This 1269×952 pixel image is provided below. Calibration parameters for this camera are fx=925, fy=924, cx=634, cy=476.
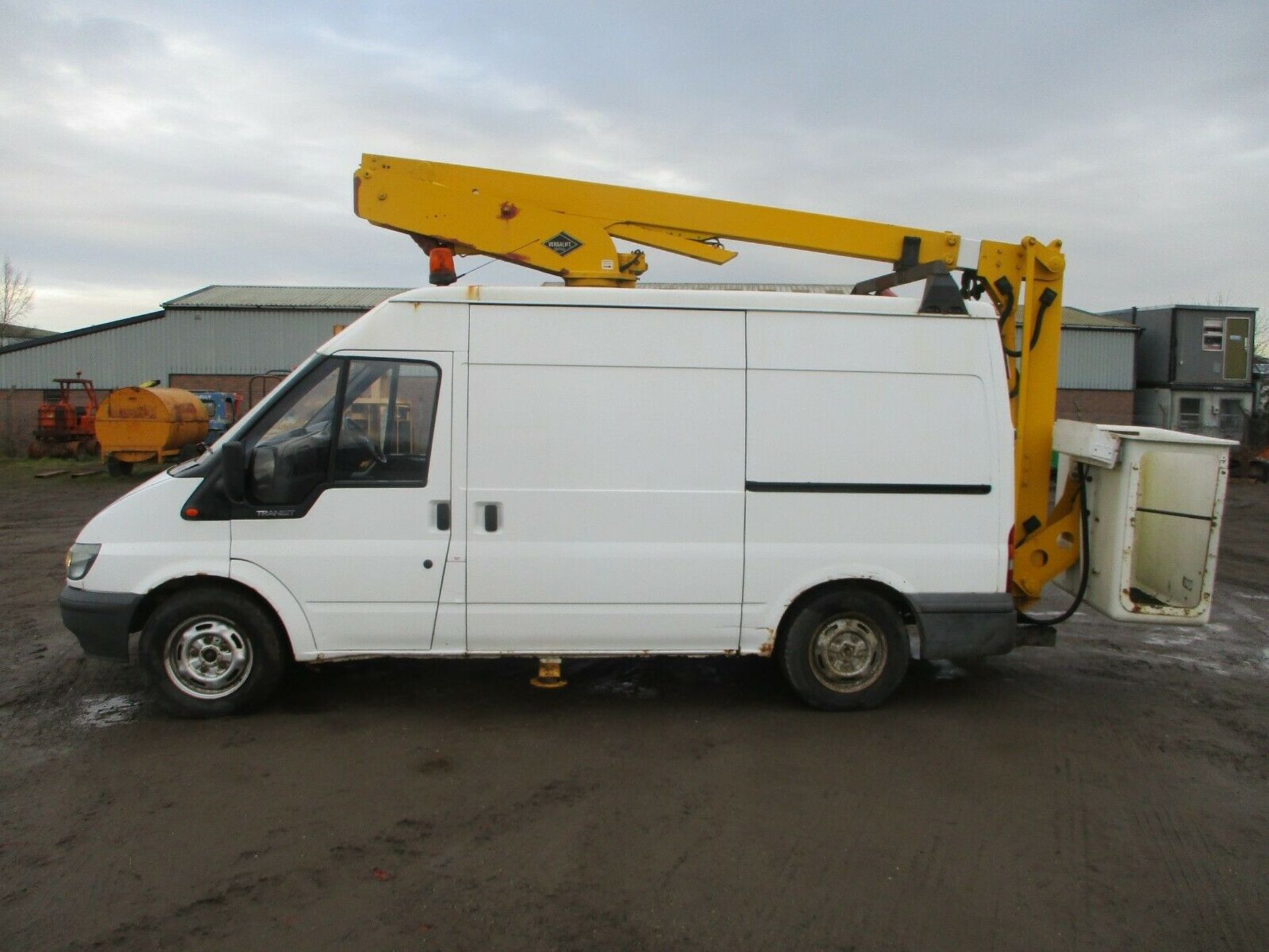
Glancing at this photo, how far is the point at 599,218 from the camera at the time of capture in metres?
6.08

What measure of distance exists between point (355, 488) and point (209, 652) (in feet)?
4.16

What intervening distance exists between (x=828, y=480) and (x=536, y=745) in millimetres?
2220

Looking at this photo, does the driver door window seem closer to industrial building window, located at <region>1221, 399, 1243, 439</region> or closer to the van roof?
the van roof

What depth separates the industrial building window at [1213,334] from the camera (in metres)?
33.2

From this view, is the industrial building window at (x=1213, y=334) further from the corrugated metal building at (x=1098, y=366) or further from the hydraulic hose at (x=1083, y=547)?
the hydraulic hose at (x=1083, y=547)

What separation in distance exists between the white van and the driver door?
0.04 feet

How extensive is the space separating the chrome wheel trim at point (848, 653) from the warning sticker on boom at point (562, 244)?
287 centimetres

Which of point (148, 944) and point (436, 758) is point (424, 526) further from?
point (148, 944)

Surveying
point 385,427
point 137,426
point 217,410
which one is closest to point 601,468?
point 385,427

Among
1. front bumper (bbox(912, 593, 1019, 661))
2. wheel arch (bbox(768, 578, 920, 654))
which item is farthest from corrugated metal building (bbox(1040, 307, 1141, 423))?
wheel arch (bbox(768, 578, 920, 654))

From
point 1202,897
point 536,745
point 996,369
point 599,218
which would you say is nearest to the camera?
point 1202,897

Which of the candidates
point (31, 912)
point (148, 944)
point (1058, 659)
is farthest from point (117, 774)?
point (1058, 659)

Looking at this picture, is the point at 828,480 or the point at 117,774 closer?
the point at 117,774

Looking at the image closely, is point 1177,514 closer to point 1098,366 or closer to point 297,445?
point 297,445
